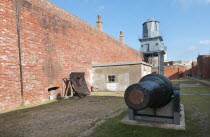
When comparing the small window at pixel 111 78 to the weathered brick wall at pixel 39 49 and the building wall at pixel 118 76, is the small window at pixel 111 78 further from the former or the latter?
the weathered brick wall at pixel 39 49

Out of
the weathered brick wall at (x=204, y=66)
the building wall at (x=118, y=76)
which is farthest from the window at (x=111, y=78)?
the weathered brick wall at (x=204, y=66)

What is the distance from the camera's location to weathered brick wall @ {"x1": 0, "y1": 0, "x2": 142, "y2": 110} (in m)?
6.11

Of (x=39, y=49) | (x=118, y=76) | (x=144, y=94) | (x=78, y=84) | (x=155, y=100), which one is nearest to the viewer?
(x=144, y=94)

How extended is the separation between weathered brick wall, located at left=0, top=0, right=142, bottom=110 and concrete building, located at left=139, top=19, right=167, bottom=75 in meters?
15.9

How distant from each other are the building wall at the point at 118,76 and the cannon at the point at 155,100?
302 inches

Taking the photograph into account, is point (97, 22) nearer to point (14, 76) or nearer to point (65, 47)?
point (65, 47)

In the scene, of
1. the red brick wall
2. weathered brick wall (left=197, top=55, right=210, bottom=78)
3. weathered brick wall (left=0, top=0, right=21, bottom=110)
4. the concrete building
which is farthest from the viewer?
the red brick wall

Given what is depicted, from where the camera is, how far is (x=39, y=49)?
25.2 ft

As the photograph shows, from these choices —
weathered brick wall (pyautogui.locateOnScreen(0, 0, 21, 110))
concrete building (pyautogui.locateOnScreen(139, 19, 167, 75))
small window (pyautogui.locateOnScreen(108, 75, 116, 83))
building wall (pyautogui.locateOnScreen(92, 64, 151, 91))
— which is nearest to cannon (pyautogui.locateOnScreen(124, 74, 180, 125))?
weathered brick wall (pyautogui.locateOnScreen(0, 0, 21, 110))

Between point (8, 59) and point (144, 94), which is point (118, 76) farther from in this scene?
point (144, 94)

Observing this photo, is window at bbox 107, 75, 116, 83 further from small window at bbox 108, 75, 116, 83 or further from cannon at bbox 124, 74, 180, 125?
cannon at bbox 124, 74, 180, 125

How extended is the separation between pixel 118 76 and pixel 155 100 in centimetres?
898

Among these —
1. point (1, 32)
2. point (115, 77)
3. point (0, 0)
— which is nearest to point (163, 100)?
point (1, 32)

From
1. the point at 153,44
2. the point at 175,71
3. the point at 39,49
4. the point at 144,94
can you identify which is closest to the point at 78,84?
the point at 39,49
